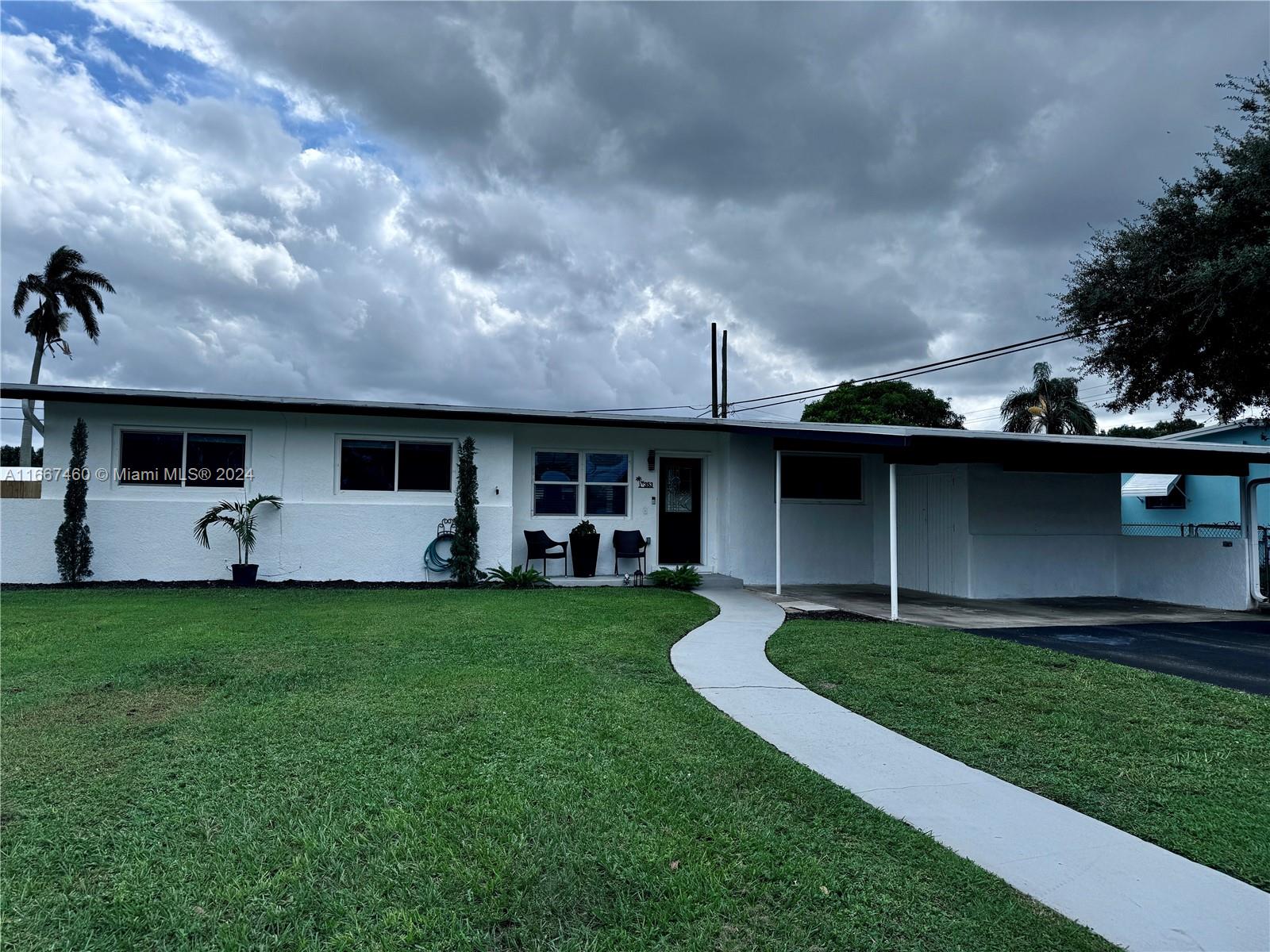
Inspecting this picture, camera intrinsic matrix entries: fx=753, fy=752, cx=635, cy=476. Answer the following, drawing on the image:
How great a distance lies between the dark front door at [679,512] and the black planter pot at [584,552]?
4.31 feet

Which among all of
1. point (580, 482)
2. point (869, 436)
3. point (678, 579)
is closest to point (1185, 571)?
point (869, 436)

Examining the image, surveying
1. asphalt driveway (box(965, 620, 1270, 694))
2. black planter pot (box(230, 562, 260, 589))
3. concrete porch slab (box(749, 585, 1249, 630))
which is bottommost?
asphalt driveway (box(965, 620, 1270, 694))

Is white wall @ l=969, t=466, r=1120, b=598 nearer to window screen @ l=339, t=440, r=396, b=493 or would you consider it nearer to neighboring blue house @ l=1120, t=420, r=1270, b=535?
neighboring blue house @ l=1120, t=420, r=1270, b=535

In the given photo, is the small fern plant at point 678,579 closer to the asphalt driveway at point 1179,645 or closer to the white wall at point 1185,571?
the asphalt driveway at point 1179,645

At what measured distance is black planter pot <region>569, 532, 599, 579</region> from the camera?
42.9 ft

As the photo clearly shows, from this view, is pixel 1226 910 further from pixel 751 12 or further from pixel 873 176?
pixel 873 176

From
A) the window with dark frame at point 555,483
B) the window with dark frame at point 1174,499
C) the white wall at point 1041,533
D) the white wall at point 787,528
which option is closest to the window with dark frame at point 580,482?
the window with dark frame at point 555,483

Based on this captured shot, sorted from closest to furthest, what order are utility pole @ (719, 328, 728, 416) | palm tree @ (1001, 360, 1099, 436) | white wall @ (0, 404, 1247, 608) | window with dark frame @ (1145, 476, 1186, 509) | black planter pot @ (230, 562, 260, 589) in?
black planter pot @ (230, 562, 260, 589) < white wall @ (0, 404, 1247, 608) < window with dark frame @ (1145, 476, 1186, 509) < utility pole @ (719, 328, 728, 416) < palm tree @ (1001, 360, 1099, 436)

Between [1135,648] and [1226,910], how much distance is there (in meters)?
6.15

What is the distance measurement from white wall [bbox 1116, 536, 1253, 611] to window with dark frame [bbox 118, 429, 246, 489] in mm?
14825

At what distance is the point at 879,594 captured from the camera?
12.5 m

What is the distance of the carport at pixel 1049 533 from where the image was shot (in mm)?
11320

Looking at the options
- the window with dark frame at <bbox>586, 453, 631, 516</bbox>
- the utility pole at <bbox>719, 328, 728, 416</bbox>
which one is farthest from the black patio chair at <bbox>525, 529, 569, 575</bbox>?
the utility pole at <bbox>719, 328, 728, 416</bbox>

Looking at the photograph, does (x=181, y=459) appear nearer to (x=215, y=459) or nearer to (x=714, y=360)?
(x=215, y=459)
